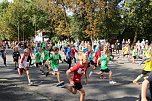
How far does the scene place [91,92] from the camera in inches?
433

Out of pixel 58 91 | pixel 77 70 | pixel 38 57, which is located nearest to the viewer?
pixel 77 70

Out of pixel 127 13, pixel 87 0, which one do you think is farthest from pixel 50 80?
pixel 127 13

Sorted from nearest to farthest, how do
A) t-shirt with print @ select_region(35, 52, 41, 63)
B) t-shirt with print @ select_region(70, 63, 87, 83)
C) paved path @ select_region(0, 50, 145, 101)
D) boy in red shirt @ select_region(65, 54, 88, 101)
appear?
boy in red shirt @ select_region(65, 54, 88, 101) < t-shirt with print @ select_region(70, 63, 87, 83) < paved path @ select_region(0, 50, 145, 101) < t-shirt with print @ select_region(35, 52, 41, 63)

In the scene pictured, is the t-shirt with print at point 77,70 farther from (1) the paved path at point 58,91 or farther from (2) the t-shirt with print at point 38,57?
(2) the t-shirt with print at point 38,57

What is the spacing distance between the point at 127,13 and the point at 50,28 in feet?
98.1

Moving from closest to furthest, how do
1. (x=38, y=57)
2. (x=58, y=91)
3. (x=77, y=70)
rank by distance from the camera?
(x=77, y=70)
(x=58, y=91)
(x=38, y=57)

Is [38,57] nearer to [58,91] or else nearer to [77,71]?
[58,91]

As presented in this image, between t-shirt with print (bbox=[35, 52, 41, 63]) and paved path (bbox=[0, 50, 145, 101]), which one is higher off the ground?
t-shirt with print (bbox=[35, 52, 41, 63])

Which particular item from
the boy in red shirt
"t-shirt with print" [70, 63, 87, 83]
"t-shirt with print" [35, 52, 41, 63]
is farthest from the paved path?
"t-shirt with print" [35, 52, 41, 63]

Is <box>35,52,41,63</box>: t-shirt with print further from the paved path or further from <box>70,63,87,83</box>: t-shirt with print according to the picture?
<box>70,63,87,83</box>: t-shirt with print

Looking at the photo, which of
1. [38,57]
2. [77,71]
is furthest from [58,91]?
[38,57]

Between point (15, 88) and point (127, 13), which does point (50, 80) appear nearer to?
point (15, 88)

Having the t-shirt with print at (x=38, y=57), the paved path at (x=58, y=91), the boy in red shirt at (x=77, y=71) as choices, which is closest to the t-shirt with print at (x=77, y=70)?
the boy in red shirt at (x=77, y=71)

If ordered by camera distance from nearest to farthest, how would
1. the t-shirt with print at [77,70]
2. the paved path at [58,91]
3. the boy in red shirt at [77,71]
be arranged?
1. the boy in red shirt at [77,71]
2. the t-shirt with print at [77,70]
3. the paved path at [58,91]
